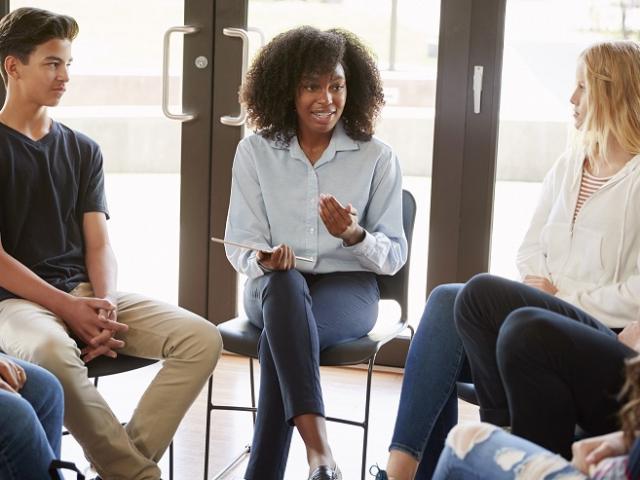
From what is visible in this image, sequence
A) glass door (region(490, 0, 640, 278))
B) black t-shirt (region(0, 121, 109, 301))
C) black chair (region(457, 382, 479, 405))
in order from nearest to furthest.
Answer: black chair (region(457, 382, 479, 405)) < black t-shirt (region(0, 121, 109, 301)) < glass door (region(490, 0, 640, 278))

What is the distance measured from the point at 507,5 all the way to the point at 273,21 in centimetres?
86

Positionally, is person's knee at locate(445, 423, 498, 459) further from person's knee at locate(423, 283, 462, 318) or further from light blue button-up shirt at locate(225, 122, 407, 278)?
light blue button-up shirt at locate(225, 122, 407, 278)

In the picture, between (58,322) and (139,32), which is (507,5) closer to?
(139,32)

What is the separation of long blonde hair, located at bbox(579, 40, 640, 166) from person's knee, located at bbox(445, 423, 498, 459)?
1.09 m

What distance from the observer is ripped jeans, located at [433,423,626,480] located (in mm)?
1545

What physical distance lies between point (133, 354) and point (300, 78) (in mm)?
902

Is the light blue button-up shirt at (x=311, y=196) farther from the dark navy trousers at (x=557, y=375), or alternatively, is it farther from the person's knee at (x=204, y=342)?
the dark navy trousers at (x=557, y=375)

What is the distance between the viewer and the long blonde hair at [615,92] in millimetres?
2467

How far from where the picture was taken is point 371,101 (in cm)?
290

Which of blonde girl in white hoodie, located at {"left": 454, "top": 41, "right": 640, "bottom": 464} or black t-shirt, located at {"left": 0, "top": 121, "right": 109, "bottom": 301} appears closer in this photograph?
blonde girl in white hoodie, located at {"left": 454, "top": 41, "right": 640, "bottom": 464}

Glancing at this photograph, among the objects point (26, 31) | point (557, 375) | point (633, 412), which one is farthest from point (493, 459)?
point (26, 31)

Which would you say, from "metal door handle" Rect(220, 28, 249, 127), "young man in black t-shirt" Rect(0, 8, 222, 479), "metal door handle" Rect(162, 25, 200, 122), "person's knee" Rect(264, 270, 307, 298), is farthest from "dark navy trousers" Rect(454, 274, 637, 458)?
"metal door handle" Rect(162, 25, 200, 122)

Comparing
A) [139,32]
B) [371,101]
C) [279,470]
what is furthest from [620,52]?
[139,32]

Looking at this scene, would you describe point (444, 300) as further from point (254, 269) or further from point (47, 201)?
point (47, 201)
